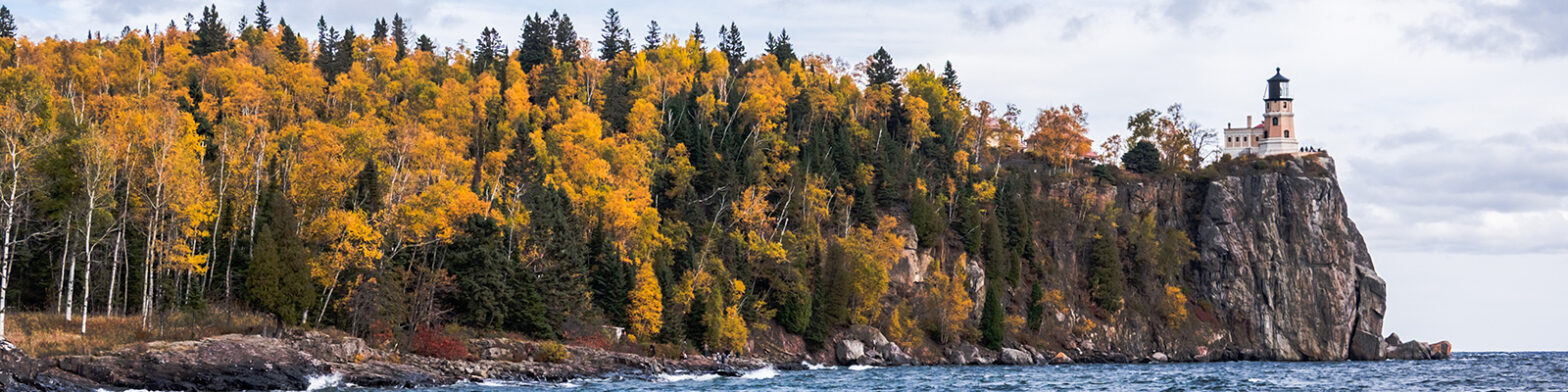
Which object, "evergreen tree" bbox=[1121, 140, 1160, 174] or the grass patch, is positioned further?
"evergreen tree" bbox=[1121, 140, 1160, 174]

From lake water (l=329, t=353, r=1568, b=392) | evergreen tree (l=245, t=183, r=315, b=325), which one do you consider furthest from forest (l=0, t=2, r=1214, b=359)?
lake water (l=329, t=353, r=1568, b=392)

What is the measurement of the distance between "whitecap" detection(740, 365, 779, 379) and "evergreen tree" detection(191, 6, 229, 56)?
6219 cm

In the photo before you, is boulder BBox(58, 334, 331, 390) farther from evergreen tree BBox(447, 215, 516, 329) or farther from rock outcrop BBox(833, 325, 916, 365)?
rock outcrop BBox(833, 325, 916, 365)

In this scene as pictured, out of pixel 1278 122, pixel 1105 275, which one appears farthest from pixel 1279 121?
pixel 1105 275

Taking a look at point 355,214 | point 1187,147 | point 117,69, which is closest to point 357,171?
point 355,214

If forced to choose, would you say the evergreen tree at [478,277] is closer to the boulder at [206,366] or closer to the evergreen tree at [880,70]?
the boulder at [206,366]

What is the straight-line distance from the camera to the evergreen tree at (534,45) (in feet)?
452

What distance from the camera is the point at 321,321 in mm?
73125

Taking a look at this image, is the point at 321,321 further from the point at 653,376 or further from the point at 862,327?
the point at 862,327

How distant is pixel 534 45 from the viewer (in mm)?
139500

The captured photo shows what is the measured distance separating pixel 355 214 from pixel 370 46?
65.1m

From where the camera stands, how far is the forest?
70000mm

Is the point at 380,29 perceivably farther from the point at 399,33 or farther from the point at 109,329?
the point at 109,329

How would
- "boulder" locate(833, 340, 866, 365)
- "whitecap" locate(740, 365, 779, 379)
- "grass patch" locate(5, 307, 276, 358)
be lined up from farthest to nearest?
1. "boulder" locate(833, 340, 866, 365)
2. "whitecap" locate(740, 365, 779, 379)
3. "grass patch" locate(5, 307, 276, 358)
